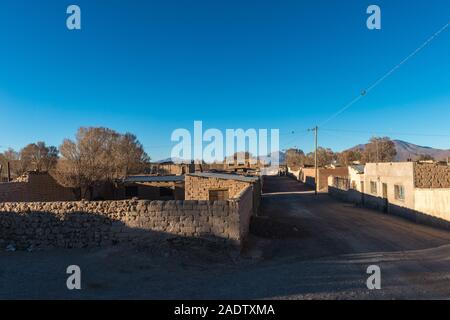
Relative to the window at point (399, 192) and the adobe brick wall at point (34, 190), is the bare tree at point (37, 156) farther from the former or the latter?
the window at point (399, 192)

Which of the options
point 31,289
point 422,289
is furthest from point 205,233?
point 422,289

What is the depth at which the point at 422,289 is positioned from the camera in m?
6.99

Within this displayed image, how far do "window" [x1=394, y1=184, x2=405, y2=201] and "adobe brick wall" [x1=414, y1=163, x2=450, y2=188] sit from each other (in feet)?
4.53

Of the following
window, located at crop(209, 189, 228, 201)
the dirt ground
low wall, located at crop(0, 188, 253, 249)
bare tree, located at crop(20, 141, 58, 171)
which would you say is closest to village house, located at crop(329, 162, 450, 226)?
the dirt ground

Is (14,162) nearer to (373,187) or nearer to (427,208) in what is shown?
(373,187)

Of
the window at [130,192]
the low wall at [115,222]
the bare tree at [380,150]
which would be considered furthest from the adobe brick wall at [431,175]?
the bare tree at [380,150]

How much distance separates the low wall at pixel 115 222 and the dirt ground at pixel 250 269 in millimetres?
457

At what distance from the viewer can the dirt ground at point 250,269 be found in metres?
7.07

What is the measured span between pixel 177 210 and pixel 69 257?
3.52 m

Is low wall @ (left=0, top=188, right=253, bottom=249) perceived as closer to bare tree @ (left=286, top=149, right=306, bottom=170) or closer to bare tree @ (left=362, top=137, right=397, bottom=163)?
bare tree @ (left=362, top=137, right=397, bottom=163)

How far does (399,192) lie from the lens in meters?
22.6

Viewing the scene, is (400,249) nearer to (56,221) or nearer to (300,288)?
(300,288)

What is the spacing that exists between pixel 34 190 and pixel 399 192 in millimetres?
24239

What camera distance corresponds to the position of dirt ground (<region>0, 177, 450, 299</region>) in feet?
23.2
